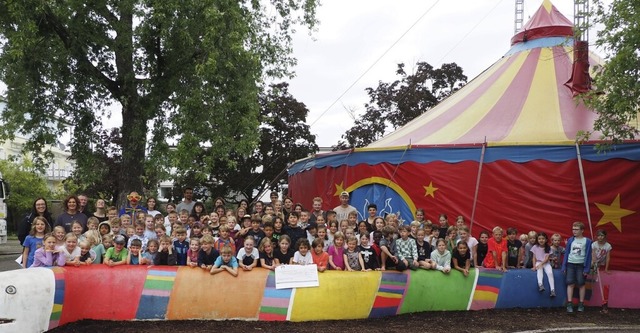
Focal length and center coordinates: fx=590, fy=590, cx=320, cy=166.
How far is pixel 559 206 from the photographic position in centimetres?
1087

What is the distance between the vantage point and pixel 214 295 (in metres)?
7.36

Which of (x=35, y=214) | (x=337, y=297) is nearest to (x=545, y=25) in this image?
(x=337, y=297)

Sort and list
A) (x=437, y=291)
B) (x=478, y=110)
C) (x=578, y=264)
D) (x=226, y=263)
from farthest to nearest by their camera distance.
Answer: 1. (x=478, y=110)
2. (x=578, y=264)
3. (x=437, y=291)
4. (x=226, y=263)

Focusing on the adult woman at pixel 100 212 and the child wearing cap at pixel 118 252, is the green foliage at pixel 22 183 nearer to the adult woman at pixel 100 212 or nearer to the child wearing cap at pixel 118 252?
the adult woman at pixel 100 212

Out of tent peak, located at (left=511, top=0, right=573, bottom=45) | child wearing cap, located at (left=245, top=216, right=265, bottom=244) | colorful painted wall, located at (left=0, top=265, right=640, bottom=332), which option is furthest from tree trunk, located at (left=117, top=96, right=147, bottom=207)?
tent peak, located at (left=511, top=0, right=573, bottom=45)

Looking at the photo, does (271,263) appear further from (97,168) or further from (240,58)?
(97,168)

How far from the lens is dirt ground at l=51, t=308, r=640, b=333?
692 cm

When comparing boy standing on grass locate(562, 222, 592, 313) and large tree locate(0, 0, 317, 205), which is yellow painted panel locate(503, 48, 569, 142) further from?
large tree locate(0, 0, 317, 205)

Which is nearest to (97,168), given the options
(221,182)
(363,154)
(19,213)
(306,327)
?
(363,154)

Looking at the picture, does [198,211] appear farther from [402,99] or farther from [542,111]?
[402,99]

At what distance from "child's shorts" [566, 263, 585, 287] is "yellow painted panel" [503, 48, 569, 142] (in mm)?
Result: 2839

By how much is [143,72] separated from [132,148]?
1849 mm

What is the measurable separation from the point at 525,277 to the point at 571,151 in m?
2.94

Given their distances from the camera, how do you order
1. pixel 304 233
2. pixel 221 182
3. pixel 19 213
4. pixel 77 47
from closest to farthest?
pixel 304 233
pixel 77 47
pixel 221 182
pixel 19 213
